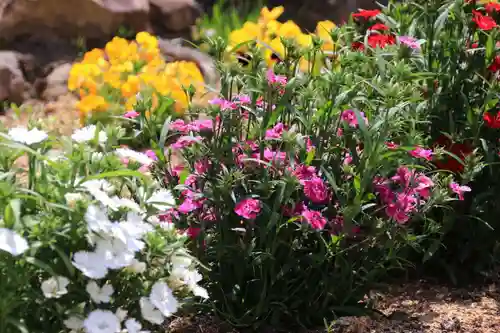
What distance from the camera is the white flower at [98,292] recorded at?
212 centimetres

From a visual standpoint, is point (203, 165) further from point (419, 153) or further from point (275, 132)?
point (419, 153)

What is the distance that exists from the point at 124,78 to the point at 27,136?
285cm

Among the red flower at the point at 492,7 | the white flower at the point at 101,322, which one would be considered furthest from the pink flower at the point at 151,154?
the red flower at the point at 492,7

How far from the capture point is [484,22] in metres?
3.26

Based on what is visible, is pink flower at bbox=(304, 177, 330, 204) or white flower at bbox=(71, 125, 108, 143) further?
pink flower at bbox=(304, 177, 330, 204)

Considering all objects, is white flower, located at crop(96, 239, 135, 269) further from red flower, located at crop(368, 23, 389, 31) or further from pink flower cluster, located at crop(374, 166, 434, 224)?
red flower, located at crop(368, 23, 389, 31)

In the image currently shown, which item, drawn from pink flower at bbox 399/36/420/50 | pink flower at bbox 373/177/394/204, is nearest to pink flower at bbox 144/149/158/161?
pink flower at bbox 373/177/394/204

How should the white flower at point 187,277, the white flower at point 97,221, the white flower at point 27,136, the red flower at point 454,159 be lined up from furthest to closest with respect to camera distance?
the red flower at point 454,159 < the white flower at point 187,277 < the white flower at point 27,136 < the white flower at point 97,221

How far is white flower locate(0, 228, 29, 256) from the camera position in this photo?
6.41 ft

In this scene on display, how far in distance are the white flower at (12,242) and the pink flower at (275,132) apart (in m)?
1.03

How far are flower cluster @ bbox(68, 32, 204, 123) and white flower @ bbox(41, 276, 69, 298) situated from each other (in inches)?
101

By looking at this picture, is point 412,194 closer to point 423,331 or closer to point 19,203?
point 423,331

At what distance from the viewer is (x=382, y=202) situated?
2848 millimetres

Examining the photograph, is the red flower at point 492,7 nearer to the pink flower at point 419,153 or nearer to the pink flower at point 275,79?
the pink flower at point 419,153
